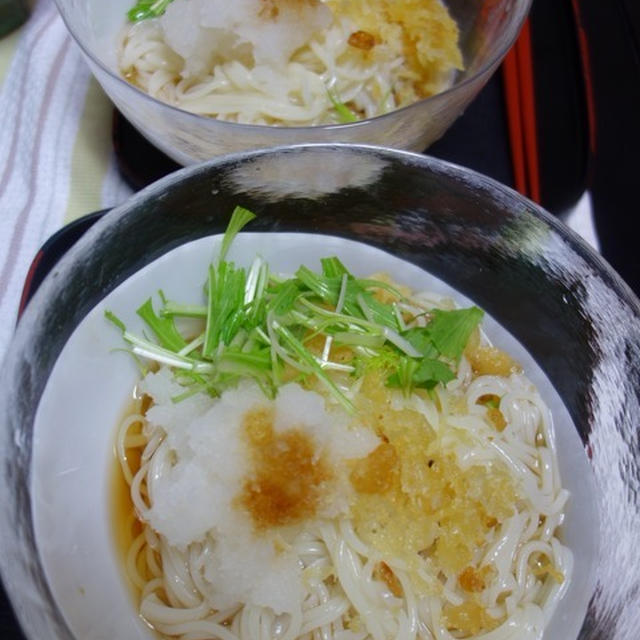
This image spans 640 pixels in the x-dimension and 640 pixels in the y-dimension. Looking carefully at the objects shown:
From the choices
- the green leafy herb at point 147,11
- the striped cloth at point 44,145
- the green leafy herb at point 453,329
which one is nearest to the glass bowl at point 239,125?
the green leafy herb at point 147,11

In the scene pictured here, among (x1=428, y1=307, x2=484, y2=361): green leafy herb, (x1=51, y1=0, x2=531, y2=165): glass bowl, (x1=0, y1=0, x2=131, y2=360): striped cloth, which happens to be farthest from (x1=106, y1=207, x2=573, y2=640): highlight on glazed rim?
(x1=0, y1=0, x2=131, y2=360): striped cloth

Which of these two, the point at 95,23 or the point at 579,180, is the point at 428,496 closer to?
the point at 579,180

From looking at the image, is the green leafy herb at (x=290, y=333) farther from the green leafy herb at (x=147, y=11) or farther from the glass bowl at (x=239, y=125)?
the green leafy herb at (x=147, y=11)

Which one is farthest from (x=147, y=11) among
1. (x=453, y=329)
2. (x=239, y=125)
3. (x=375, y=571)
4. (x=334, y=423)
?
(x=375, y=571)

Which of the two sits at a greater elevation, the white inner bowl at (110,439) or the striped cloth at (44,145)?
the striped cloth at (44,145)

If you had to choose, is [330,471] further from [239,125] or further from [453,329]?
[239,125]

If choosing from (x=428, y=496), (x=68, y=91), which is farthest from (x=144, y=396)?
(x=68, y=91)
